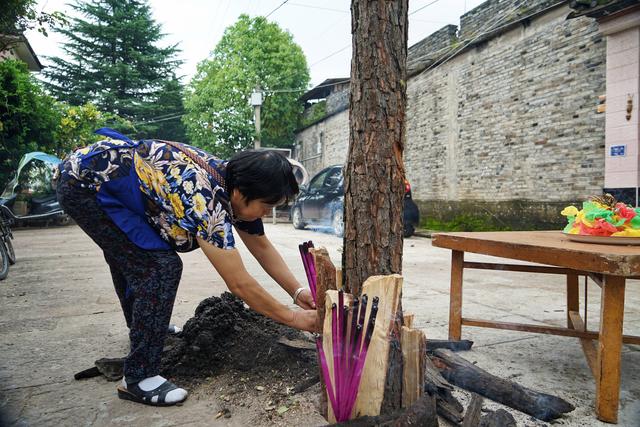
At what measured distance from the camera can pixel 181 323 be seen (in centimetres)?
304

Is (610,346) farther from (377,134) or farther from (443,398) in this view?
(377,134)

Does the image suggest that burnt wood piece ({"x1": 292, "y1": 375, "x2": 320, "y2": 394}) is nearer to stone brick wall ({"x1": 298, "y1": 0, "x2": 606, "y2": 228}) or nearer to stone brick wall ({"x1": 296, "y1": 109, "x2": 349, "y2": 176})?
stone brick wall ({"x1": 298, "y1": 0, "x2": 606, "y2": 228})

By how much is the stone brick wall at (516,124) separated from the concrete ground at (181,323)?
370 cm

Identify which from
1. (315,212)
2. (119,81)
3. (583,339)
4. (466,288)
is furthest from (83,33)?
(583,339)

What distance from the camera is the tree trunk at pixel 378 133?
71.6 inches

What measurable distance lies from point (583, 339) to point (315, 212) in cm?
871

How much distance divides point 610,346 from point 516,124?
810 centimetres

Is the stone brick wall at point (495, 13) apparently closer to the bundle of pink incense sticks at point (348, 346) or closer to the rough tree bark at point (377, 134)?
the rough tree bark at point (377, 134)

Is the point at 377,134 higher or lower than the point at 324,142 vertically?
lower

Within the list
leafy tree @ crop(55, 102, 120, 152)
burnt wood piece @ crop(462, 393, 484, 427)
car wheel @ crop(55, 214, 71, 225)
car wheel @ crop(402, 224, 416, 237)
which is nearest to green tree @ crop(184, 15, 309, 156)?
leafy tree @ crop(55, 102, 120, 152)

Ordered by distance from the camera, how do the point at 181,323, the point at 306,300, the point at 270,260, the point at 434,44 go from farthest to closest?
the point at 434,44
the point at 181,323
the point at 270,260
the point at 306,300

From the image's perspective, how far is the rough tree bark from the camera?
1.82 meters

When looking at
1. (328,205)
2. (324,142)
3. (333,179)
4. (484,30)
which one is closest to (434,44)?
(484,30)

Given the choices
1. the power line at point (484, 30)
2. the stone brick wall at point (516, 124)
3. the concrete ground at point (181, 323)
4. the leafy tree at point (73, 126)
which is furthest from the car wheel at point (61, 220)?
the power line at point (484, 30)
